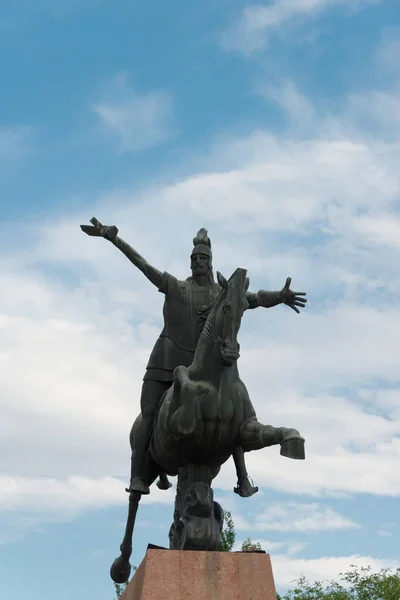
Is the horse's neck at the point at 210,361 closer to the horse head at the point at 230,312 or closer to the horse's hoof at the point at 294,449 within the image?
the horse head at the point at 230,312

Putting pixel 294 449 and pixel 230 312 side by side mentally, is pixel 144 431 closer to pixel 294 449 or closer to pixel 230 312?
pixel 230 312

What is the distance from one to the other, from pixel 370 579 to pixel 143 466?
951 inches

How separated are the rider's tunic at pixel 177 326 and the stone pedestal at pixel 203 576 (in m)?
2.77

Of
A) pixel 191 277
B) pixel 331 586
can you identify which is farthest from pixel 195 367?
pixel 331 586

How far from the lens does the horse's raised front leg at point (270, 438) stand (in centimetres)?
1094

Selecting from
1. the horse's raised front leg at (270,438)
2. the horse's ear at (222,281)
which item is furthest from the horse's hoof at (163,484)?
the horse's ear at (222,281)

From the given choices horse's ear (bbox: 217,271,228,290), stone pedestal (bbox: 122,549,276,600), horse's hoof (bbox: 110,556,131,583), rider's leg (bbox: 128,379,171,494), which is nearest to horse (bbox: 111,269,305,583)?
horse's ear (bbox: 217,271,228,290)

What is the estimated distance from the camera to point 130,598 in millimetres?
11125

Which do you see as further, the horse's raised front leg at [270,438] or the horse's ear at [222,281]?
the horse's ear at [222,281]

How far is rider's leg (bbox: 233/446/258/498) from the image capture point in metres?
11.9

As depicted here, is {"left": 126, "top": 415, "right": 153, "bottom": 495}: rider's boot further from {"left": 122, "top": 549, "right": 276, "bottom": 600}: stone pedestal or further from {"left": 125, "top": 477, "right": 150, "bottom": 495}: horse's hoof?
{"left": 122, "top": 549, "right": 276, "bottom": 600}: stone pedestal

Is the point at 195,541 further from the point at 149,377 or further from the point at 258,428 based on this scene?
the point at 149,377

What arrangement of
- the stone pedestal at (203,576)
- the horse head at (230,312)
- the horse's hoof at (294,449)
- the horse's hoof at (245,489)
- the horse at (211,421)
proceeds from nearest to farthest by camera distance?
the stone pedestal at (203,576) < the horse's hoof at (294,449) < the horse head at (230,312) < the horse at (211,421) < the horse's hoof at (245,489)

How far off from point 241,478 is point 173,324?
2202 millimetres
